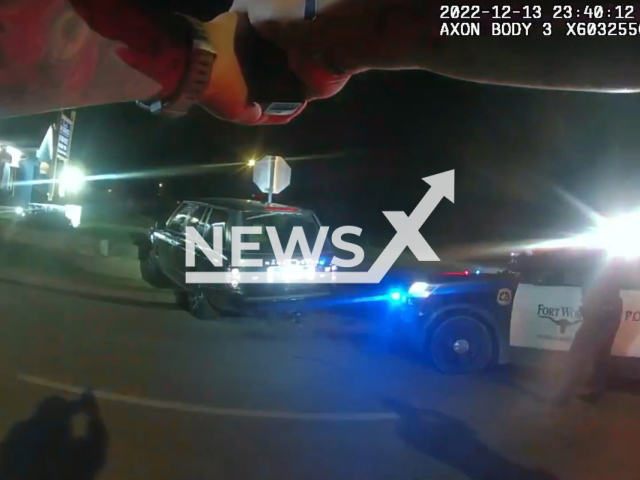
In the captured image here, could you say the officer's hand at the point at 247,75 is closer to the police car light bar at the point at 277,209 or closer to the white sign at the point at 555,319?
the white sign at the point at 555,319

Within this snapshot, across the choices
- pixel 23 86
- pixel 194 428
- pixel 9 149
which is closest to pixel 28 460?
pixel 194 428

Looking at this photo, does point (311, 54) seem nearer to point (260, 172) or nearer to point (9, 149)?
point (9, 149)

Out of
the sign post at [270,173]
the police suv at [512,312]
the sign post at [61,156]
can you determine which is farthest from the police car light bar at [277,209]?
the sign post at [61,156]

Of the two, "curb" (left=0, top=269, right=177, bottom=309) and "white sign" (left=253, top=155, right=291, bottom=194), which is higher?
"white sign" (left=253, top=155, right=291, bottom=194)

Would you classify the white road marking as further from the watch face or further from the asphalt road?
the watch face

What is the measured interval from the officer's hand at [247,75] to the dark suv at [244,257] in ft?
21.2

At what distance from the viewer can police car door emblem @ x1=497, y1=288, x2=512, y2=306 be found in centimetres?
643

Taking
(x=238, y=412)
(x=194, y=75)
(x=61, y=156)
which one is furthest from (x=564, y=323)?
(x=61, y=156)

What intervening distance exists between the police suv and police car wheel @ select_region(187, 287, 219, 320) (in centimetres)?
310

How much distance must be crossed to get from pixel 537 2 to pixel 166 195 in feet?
52.1

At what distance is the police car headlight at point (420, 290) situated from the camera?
22.2 ft

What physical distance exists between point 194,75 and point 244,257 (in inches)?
269

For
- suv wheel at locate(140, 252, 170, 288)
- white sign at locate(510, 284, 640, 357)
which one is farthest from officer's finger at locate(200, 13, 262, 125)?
suv wheel at locate(140, 252, 170, 288)

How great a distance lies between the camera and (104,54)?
134 centimetres
